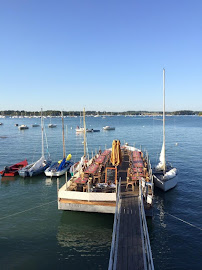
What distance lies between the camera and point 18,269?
38.2ft

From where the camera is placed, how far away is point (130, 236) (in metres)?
11.5

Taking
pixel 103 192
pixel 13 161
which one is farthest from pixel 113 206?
pixel 13 161

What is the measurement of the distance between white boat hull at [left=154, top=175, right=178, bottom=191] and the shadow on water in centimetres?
767

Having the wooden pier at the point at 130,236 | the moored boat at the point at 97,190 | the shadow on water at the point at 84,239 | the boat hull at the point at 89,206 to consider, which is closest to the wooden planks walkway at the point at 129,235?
the wooden pier at the point at 130,236

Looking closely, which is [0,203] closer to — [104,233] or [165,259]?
[104,233]

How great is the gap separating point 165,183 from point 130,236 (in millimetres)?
11641

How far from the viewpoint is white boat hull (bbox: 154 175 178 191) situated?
22.1 meters

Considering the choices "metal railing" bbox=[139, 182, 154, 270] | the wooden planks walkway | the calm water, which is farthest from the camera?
the calm water

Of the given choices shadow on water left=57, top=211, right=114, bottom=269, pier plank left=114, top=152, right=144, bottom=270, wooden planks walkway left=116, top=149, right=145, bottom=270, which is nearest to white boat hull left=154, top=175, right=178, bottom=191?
pier plank left=114, top=152, right=144, bottom=270

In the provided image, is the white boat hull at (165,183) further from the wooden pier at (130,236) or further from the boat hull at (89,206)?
the boat hull at (89,206)

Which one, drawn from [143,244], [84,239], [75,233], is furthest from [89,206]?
[143,244]

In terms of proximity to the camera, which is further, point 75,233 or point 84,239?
point 75,233

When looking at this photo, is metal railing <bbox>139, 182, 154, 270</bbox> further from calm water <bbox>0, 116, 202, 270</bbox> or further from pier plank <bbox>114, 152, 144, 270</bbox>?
calm water <bbox>0, 116, 202, 270</bbox>

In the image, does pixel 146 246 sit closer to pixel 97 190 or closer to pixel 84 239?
pixel 84 239
